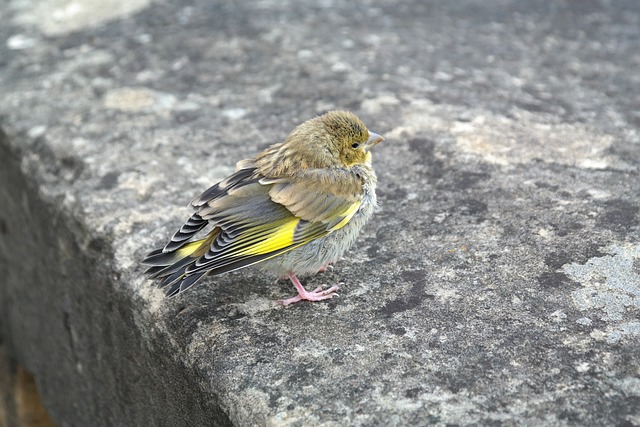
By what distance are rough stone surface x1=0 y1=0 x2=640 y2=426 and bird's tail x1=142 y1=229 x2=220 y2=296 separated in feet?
0.55

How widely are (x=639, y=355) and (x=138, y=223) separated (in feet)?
6.54

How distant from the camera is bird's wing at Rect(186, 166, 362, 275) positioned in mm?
2889

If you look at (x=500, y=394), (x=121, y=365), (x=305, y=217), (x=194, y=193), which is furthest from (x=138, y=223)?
(x=500, y=394)

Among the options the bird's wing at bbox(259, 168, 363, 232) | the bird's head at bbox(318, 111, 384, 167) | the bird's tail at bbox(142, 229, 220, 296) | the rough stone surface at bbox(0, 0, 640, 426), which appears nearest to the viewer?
the rough stone surface at bbox(0, 0, 640, 426)

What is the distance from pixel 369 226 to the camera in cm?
344

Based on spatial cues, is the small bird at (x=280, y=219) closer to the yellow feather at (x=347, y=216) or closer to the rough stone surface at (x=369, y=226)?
the yellow feather at (x=347, y=216)

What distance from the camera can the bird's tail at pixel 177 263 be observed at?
9.17 ft

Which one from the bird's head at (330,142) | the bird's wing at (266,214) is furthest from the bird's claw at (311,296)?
the bird's head at (330,142)

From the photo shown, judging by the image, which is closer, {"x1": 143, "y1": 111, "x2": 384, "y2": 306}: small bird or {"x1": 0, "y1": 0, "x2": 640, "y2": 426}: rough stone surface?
{"x1": 0, "y1": 0, "x2": 640, "y2": 426}: rough stone surface

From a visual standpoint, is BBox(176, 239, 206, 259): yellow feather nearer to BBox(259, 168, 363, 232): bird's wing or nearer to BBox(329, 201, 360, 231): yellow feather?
BBox(259, 168, 363, 232): bird's wing

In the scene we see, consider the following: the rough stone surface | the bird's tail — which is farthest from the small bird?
the rough stone surface

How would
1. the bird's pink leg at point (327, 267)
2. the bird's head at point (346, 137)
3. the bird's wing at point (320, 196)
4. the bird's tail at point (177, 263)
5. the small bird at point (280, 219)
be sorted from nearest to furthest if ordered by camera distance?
the bird's tail at point (177, 263) < the small bird at point (280, 219) < the bird's wing at point (320, 196) < the bird's pink leg at point (327, 267) < the bird's head at point (346, 137)

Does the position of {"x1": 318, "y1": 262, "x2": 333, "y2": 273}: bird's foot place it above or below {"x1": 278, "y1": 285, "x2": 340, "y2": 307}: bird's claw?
below

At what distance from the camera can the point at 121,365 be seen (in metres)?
3.27
